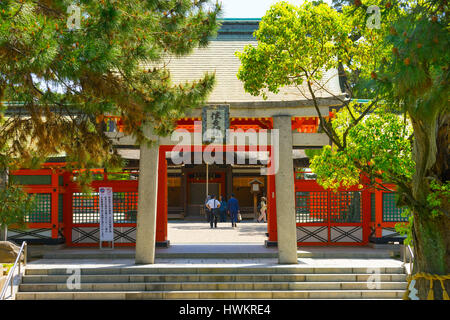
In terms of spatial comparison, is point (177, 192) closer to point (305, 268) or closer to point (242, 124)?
point (242, 124)

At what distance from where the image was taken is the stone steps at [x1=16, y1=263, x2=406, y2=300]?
1014 centimetres

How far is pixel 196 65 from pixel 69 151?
6.88 m

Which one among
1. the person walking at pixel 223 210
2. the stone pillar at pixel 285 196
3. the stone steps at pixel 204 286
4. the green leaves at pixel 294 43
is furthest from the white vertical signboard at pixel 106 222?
the person walking at pixel 223 210

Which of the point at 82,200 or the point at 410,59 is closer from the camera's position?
the point at 410,59

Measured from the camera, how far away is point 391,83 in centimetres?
475

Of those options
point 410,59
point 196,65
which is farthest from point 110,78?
point 196,65

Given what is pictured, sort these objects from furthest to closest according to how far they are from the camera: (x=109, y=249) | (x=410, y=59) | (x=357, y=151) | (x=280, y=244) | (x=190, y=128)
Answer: (x=109, y=249), (x=190, y=128), (x=280, y=244), (x=357, y=151), (x=410, y=59)

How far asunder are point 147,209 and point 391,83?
795 centimetres

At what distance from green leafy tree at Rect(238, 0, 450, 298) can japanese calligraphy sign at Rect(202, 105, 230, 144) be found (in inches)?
85.3

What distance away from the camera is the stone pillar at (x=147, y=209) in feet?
37.6

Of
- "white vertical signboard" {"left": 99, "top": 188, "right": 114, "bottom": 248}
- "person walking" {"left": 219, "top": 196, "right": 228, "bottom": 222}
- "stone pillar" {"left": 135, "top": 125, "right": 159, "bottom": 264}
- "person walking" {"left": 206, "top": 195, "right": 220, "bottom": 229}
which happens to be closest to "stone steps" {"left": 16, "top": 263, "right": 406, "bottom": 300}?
"stone pillar" {"left": 135, "top": 125, "right": 159, "bottom": 264}

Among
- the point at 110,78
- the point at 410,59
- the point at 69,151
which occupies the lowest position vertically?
the point at 69,151

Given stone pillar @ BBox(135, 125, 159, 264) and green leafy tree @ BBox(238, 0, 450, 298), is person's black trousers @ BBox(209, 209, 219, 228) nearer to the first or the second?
stone pillar @ BBox(135, 125, 159, 264)

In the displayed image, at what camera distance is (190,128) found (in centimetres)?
1260
